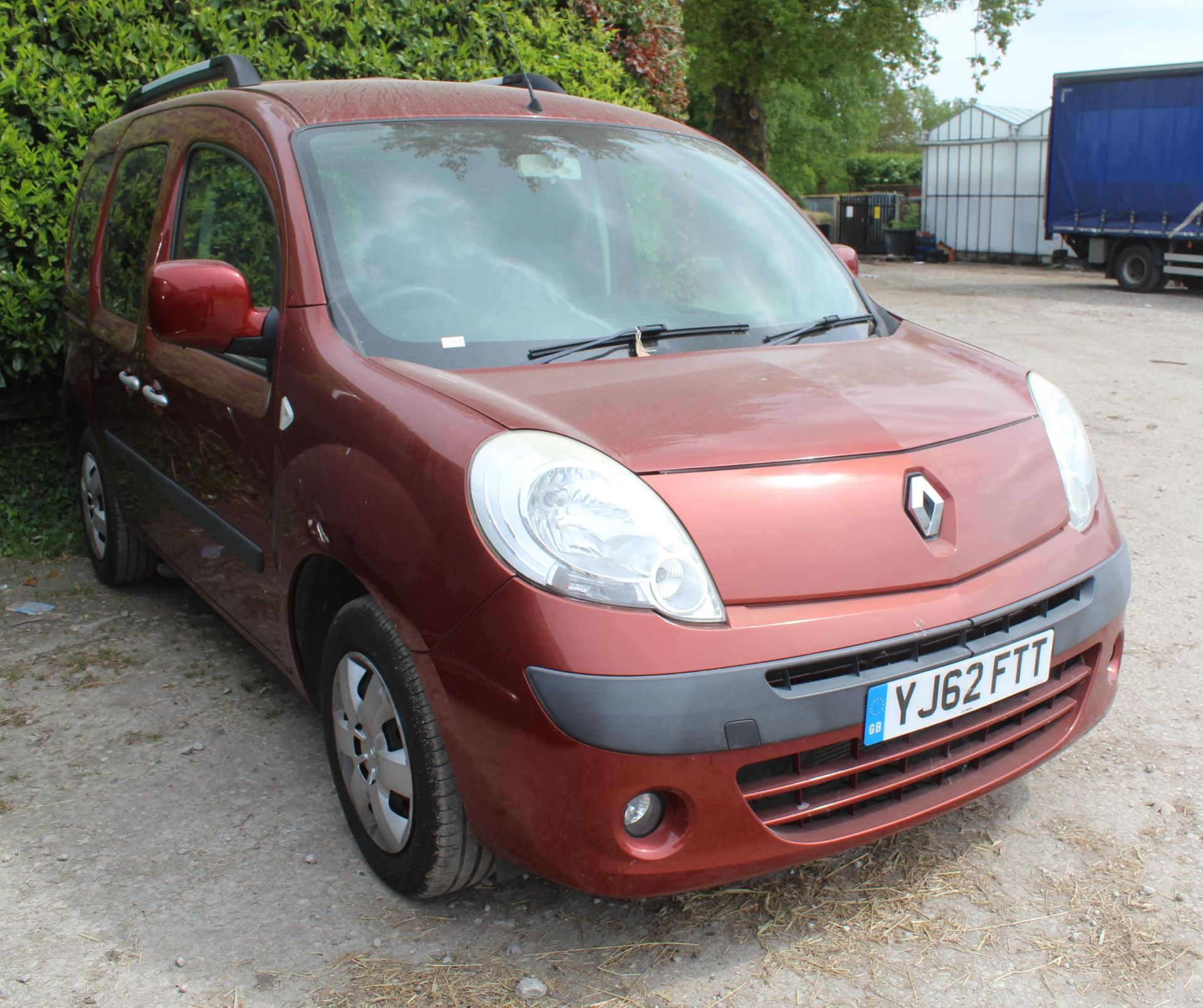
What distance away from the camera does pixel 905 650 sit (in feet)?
7.10

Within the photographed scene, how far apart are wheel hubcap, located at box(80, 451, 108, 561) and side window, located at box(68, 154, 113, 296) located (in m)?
0.69

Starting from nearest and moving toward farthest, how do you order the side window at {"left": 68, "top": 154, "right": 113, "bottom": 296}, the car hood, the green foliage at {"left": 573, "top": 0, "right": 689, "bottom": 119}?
the car hood
the side window at {"left": 68, "top": 154, "right": 113, "bottom": 296}
the green foliage at {"left": 573, "top": 0, "right": 689, "bottom": 119}

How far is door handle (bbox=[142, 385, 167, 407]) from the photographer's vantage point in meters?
3.46

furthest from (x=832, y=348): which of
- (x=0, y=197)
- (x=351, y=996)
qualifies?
(x=0, y=197)

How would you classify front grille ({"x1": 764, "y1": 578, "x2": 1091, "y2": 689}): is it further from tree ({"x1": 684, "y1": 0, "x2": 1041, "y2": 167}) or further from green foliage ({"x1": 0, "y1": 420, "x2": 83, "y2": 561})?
tree ({"x1": 684, "y1": 0, "x2": 1041, "y2": 167})

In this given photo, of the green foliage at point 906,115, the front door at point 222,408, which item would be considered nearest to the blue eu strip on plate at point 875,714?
the front door at point 222,408

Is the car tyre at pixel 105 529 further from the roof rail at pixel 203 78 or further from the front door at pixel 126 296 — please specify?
the roof rail at pixel 203 78

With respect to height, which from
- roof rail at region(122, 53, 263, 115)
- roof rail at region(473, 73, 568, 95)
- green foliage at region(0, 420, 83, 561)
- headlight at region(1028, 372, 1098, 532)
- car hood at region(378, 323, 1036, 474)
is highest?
roof rail at region(122, 53, 263, 115)

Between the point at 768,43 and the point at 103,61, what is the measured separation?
2109cm

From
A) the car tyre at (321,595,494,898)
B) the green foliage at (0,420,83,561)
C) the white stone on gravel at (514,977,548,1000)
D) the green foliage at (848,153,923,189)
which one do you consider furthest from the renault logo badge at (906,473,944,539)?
the green foliage at (848,153,923,189)

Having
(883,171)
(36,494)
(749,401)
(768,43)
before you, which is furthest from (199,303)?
(883,171)

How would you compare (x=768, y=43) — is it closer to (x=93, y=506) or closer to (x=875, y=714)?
(x=93, y=506)

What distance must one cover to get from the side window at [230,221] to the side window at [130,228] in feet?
0.92

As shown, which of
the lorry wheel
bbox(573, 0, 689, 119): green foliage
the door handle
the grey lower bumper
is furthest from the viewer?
the lorry wheel
